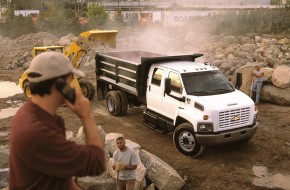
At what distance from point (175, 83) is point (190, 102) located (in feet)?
2.94

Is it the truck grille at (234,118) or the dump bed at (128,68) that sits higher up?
the dump bed at (128,68)

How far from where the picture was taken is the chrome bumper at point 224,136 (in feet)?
29.5

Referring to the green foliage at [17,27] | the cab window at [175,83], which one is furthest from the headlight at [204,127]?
the green foliage at [17,27]

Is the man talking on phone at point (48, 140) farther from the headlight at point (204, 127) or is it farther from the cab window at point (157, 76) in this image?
the cab window at point (157, 76)

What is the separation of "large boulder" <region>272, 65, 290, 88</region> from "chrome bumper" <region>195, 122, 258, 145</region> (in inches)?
235

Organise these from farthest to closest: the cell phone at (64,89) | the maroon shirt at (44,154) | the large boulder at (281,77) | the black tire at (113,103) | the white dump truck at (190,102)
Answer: the large boulder at (281,77) < the black tire at (113,103) < the white dump truck at (190,102) < the cell phone at (64,89) < the maroon shirt at (44,154)

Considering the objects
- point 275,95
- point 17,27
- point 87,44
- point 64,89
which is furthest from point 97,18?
point 64,89

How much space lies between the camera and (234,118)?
924 cm

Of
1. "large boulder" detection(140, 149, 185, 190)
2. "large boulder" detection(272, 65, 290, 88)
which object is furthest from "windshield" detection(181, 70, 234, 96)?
"large boulder" detection(272, 65, 290, 88)

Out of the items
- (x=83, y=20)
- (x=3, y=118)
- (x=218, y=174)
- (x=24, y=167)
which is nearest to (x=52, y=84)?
(x=24, y=167)

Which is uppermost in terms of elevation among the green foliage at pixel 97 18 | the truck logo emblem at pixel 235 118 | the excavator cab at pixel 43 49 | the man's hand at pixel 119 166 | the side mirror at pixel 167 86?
the green foliage at pixel 97 18

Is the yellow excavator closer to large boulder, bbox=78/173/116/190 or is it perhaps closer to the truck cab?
the truck cab

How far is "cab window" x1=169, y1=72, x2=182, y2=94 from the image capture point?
1002 cm

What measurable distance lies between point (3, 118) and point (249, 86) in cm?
971
